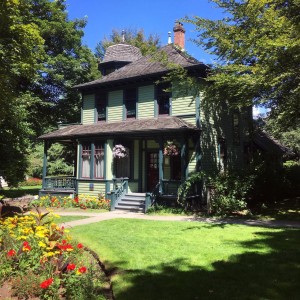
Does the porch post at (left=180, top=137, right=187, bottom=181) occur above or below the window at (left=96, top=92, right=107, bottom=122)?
below

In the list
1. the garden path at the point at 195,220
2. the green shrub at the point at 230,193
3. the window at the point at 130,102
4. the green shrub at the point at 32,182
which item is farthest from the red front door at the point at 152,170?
the green shrub at the point at 32,182

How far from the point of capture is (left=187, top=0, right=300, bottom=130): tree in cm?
968

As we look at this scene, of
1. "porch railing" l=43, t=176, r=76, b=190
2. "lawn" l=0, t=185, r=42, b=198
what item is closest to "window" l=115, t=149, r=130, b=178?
"porch railing" l=43, t=176, r=76, b=190

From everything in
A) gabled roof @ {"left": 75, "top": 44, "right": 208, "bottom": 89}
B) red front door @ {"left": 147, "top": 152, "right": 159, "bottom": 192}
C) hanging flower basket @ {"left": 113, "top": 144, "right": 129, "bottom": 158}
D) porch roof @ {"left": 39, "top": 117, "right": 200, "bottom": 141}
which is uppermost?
gabled roof @ {"left": 75, "top": 44, "right": 208, "bottom": 89}

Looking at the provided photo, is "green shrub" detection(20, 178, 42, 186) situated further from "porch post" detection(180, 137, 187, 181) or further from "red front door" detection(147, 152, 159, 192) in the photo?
"porch post" detection(180, 137, 187, 181)

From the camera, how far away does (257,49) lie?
10031 mm

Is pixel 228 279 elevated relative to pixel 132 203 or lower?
lower

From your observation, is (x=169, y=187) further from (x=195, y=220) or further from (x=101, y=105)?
(x=101, y=105)

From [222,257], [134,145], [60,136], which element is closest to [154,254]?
[222,257]

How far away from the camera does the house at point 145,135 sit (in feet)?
54.2

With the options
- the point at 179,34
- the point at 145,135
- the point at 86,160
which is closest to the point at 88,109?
the point at 86,160

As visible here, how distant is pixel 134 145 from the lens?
19.5 meters

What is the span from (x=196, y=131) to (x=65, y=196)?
9053 mm

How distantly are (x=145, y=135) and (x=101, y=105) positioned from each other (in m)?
4.93
